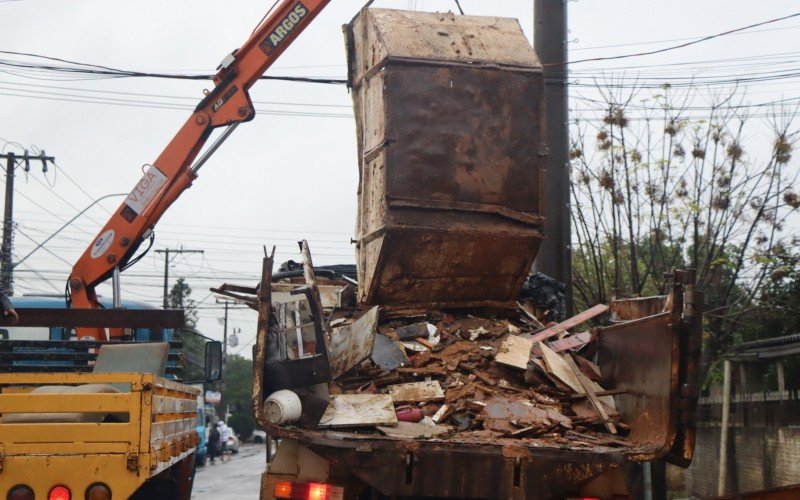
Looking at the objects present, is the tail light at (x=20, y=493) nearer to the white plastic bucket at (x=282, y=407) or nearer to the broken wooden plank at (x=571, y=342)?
the white plastic bucket at (x=282, y=407)

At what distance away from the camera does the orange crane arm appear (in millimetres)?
11672

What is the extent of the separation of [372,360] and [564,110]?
6181mm

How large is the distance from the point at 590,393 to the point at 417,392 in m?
1.13

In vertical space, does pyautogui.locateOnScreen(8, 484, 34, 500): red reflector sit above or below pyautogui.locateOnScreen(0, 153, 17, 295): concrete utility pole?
below

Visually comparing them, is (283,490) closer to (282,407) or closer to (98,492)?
(282,407)

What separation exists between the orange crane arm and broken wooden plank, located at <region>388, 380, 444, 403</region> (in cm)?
643

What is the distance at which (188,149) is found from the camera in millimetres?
11789

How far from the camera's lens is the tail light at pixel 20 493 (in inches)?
197

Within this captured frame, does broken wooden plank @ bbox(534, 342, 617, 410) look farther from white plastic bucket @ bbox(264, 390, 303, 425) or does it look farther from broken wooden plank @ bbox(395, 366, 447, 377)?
white plastic bucket @ bbox(264, 390, 303, 425)

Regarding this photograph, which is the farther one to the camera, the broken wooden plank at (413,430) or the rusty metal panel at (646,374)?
the broken wooden plank at (413,430)

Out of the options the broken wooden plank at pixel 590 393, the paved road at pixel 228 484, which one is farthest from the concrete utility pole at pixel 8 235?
the broken wooden plank at pixel 590 393

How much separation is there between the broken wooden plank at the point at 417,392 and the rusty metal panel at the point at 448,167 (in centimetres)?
137

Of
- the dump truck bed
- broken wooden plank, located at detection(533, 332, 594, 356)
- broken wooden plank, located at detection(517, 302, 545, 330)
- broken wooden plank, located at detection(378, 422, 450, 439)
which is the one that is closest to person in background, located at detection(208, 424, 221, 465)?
broken wooden plank, located at detection(517, 302, 545, 330)

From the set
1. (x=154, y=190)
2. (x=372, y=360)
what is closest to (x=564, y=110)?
(x=154, y=190)
